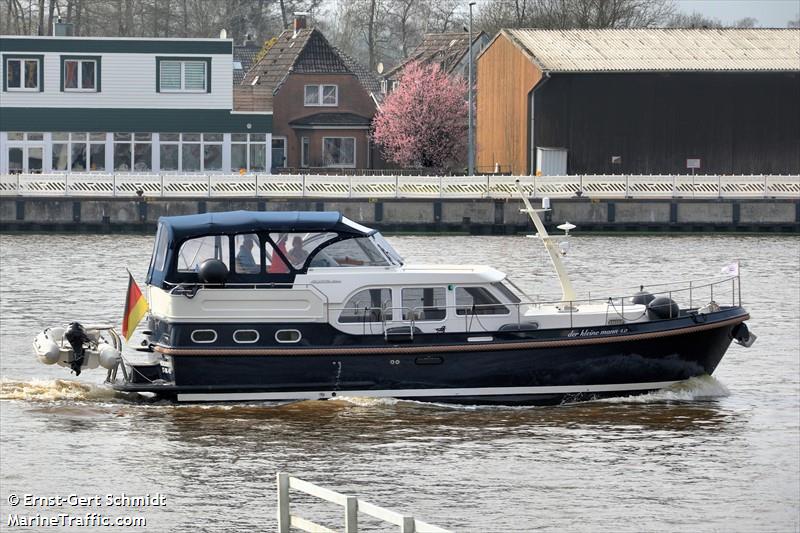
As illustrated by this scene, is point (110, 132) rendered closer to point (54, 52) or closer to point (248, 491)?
point (54, 52)

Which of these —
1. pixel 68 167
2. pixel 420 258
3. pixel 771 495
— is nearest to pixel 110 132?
pixel 68 167

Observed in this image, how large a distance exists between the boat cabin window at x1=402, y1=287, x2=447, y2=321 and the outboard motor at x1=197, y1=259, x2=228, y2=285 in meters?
2.91

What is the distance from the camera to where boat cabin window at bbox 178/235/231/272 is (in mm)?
27047

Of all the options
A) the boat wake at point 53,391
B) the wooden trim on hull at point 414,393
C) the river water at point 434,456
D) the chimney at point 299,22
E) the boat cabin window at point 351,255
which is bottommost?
the river water at point 434,456

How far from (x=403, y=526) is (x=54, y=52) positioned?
6631cm

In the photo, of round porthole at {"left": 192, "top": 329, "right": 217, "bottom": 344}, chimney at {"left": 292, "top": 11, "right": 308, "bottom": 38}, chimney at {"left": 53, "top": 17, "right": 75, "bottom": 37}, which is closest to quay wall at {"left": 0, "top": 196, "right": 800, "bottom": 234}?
chimney at {"left": 53, "top": 17, "right": 75, "bottom": 37}

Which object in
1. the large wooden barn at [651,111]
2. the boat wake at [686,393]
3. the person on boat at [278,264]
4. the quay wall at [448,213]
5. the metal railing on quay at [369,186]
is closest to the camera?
the person on boat at [278,264]

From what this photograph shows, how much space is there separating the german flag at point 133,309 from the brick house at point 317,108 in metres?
59.7

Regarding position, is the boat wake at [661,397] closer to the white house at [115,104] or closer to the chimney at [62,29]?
the white house at [115,104]

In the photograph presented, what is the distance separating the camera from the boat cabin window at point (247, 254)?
88.6 feet

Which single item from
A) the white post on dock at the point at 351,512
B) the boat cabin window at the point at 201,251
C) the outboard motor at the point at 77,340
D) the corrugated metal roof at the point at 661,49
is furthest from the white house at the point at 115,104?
the white post on dock at the point at 351,512

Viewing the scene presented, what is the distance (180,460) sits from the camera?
24.4 metres

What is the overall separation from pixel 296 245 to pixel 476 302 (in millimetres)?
3044

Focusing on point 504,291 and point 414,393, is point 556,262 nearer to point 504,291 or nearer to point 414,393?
point 504,291
